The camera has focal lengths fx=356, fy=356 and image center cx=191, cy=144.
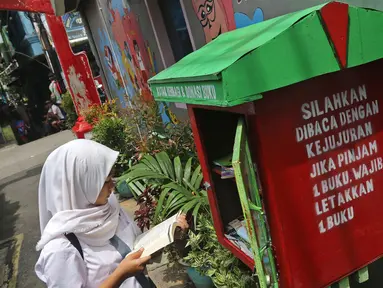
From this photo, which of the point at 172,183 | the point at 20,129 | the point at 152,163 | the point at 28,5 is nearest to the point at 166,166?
the point at 152,163

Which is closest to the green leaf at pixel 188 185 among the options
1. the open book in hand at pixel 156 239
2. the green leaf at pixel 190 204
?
the green leaf at pixel 190 204

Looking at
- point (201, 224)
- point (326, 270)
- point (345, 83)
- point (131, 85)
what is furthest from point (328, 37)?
point (131, 85)

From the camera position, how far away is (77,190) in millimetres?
1517

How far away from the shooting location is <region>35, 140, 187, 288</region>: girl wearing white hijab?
139 cm

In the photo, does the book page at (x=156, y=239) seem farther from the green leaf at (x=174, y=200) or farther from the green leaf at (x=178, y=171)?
the green leaf at (x=178, y=171)

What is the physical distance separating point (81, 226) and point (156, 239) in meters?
0.32

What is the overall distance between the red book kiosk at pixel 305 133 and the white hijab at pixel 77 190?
453mm

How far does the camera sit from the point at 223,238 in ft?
6.36

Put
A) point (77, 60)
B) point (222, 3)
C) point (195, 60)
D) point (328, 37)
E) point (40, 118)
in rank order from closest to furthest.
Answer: point (328, 37) < point (195, 60) < point (222, 3) < point (77, 60) < point (40, 118)

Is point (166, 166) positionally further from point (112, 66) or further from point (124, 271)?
point (112, 66)

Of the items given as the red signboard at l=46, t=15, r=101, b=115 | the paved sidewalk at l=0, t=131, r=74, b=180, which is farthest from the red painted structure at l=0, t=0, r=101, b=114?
the paved sidewalk at l=0, t=131, r=74, b=180

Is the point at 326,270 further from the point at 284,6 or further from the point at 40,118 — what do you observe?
the point at 40,118

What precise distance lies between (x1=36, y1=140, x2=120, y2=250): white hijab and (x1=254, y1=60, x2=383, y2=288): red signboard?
0.70 m

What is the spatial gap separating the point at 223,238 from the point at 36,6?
5.64 meters
